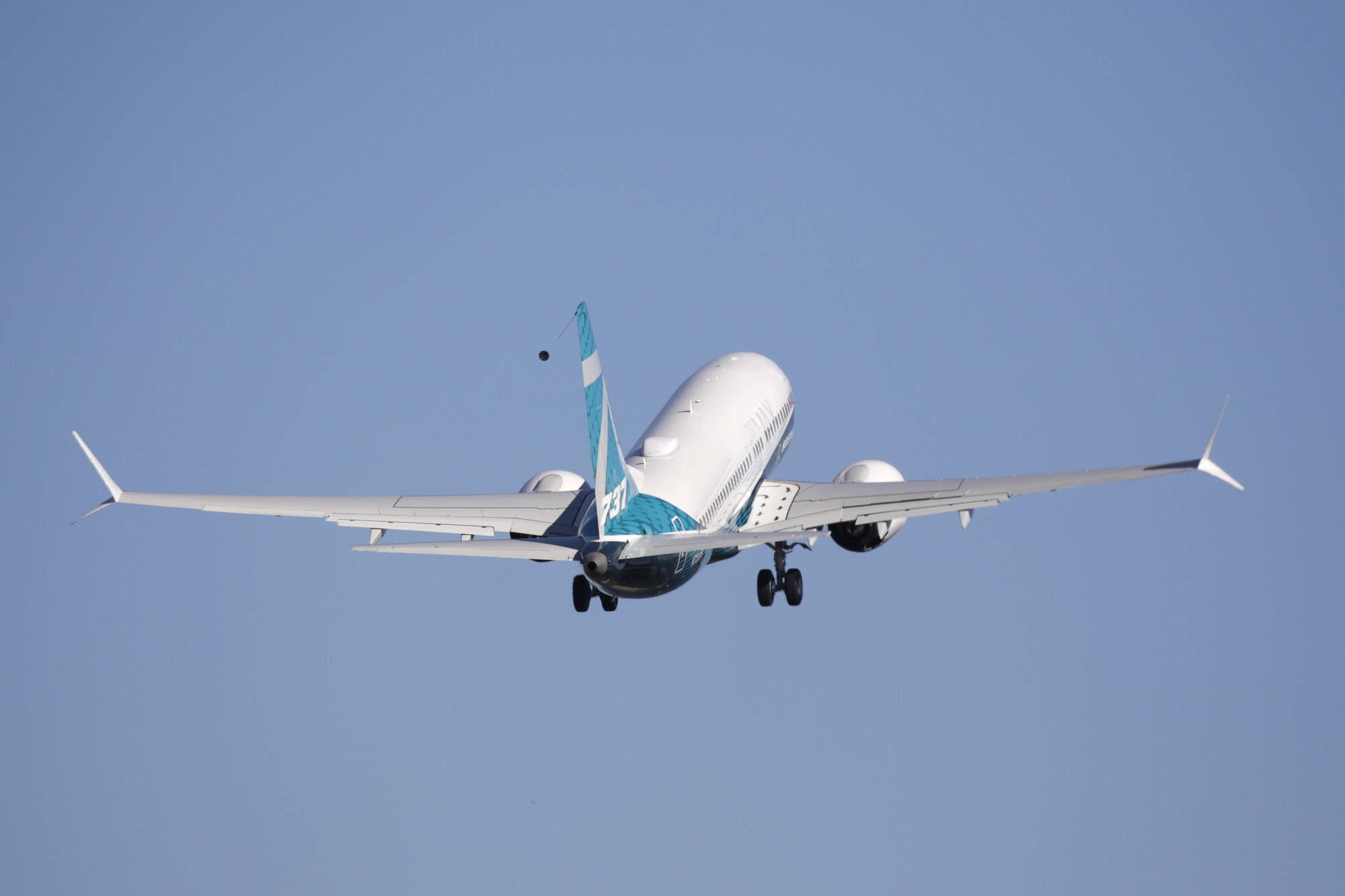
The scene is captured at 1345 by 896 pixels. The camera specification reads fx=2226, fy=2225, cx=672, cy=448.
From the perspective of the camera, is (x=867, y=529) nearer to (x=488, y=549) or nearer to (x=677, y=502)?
(x=677, y=502)

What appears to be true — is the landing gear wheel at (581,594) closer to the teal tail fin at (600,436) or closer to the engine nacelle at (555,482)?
the teal tail fin at (600,436)

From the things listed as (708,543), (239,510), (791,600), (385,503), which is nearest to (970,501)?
(791,600)

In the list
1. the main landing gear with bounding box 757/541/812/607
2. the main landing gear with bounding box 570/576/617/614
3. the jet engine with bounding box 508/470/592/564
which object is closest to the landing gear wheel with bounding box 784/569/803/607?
the main landing gear with bounding box 757/541/812/607

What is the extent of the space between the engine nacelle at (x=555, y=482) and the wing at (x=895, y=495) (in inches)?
191

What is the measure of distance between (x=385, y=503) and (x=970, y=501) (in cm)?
1496

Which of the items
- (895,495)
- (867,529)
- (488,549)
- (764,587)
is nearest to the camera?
(488,549)

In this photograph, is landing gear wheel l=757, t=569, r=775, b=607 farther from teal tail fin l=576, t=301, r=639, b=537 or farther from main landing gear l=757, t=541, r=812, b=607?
teal tail fin l=576, t=301, r=639, b=537

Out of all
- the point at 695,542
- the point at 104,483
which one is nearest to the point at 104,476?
the point at 104,483

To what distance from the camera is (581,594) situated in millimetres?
52281

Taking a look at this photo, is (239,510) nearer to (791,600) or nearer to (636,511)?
(636,511)

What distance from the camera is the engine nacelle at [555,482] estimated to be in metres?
61.5

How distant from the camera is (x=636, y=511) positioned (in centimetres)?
5238

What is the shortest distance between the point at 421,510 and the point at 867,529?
13649mm

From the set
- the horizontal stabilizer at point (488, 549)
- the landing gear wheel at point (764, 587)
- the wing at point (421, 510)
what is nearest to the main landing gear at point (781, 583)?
the landing gear wheel at point (764, 587)
